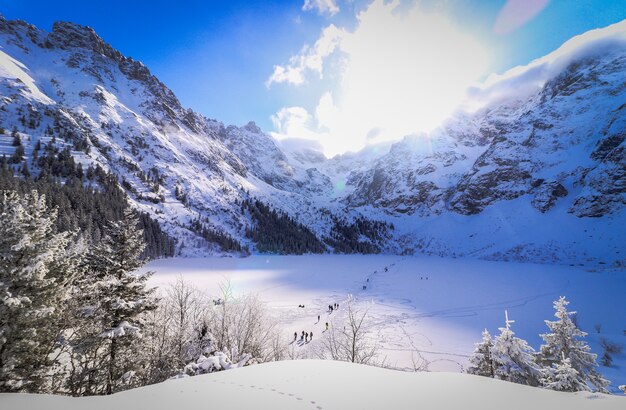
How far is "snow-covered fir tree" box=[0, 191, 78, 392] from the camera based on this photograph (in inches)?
310

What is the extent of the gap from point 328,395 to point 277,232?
149967 millimetres

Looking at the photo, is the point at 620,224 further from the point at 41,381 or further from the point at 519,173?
the point at 41,381

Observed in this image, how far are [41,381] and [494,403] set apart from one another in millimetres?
13330

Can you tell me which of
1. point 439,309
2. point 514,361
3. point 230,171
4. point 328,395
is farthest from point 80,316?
point 230,171

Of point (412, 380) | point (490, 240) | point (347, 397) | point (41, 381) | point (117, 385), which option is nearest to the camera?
point (347, 397)

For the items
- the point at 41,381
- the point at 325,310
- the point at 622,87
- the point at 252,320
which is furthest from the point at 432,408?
the point at 622,87

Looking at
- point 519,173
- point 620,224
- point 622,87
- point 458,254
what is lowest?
point 458,254

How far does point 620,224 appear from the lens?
389 feet

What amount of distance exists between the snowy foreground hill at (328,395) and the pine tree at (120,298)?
22.2 feet

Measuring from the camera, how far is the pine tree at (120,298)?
39.0ft

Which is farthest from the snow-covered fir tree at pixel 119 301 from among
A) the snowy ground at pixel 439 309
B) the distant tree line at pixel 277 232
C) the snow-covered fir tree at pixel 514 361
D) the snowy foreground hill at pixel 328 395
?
the distant tree line at pixel 277 232

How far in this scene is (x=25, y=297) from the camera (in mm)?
7957

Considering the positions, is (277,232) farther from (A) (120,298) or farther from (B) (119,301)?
(B) (119,301)

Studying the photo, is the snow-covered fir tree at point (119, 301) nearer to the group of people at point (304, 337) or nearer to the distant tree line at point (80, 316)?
the distant tree line at point (80, 316)
